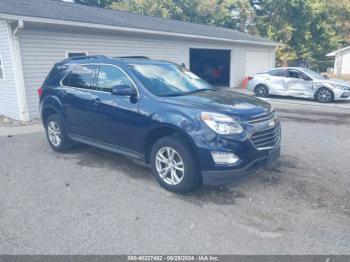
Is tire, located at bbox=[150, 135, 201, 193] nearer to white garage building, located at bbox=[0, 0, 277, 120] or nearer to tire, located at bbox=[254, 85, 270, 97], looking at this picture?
white garage building, located at bbox=[0, 0, 277, 120]

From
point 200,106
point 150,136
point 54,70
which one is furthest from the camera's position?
point 54,70

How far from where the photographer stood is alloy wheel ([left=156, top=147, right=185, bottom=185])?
169 inches

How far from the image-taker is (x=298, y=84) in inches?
549

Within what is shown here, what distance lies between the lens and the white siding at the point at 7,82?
924cm

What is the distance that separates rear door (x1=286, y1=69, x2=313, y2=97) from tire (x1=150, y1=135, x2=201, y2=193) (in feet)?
36.5

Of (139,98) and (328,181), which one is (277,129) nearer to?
(328,181)

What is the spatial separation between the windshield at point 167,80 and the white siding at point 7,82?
606 cm

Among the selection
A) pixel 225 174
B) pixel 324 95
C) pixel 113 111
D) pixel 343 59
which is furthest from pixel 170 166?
pixel 343 59

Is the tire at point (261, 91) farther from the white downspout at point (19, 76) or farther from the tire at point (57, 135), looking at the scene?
the tire at point (57, 135)

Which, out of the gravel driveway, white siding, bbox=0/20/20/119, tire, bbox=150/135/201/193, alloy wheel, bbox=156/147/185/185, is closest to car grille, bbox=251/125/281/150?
the gravel driveway

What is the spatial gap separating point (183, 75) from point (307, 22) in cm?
3059

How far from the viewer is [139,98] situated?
4.62 m

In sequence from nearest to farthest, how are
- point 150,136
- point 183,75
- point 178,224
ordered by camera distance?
1. point 178,224
2. point 150,136
3. point 183,75

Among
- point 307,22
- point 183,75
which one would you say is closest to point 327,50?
point 307,22
